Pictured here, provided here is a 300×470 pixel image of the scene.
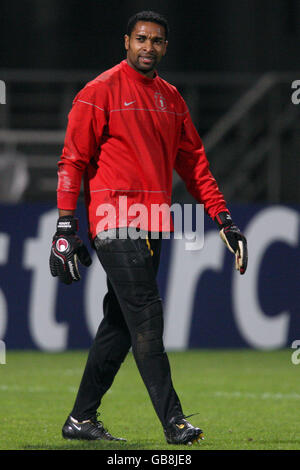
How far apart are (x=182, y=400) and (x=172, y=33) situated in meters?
9.00

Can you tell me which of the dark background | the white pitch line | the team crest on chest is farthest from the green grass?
the dark background

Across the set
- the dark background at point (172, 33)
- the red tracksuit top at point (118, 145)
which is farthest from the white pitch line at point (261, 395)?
the dark background at point (172, 33)

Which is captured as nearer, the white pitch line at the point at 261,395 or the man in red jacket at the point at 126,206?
the man in red jacket at the point at 126,206

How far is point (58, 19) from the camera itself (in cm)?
1681

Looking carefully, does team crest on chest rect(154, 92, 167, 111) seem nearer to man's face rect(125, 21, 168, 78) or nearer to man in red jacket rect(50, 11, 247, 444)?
man in red jacket rect(50, 11, 247, 444)

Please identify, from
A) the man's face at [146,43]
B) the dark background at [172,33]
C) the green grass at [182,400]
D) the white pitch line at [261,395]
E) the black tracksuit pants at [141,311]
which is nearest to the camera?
the black tracksuit pants at [141,311]

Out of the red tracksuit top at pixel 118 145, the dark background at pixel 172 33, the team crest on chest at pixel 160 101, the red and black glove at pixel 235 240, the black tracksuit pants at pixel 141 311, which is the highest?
the dark background at pixel 172 33

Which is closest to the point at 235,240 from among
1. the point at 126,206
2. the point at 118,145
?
the point at 126,206

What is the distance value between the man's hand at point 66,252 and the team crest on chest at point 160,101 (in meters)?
0.76

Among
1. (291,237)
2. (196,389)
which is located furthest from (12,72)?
(196,389)

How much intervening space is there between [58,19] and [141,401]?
9305mm

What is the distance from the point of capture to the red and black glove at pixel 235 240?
623cm

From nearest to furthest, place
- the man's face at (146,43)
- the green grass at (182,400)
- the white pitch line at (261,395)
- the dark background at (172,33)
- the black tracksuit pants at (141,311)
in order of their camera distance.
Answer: the black tracksuit pants at (141,311) → the man's face at (146,43) → the green grass at (182,400) → the white pitch line at (261,395) → the dark background at (172,33)

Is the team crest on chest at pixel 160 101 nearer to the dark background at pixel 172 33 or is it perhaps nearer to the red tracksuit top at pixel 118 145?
the red tracksuit top at pixel 118 145
